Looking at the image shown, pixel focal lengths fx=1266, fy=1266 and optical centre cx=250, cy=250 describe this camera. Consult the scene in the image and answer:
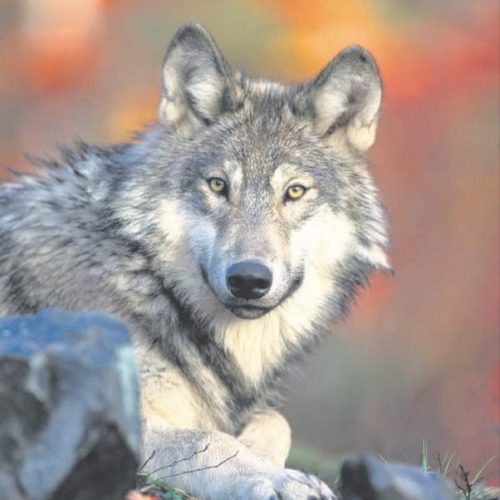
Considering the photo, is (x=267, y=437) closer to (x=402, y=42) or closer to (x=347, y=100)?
(x=347, y=100)

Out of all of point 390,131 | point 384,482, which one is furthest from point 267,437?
point 390,131

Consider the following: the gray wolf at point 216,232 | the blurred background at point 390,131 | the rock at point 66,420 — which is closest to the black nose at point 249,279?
the gray wolf at point 216,232

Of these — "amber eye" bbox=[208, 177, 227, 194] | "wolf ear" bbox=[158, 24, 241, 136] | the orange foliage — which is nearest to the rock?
"amber eye" bbox=[208, 177, 227, 194]

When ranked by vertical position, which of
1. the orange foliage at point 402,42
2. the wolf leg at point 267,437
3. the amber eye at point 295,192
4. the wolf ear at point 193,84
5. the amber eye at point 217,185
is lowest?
the wolf leg at point 267,437

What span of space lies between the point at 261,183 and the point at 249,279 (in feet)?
1.74

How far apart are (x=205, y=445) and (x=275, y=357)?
105cm

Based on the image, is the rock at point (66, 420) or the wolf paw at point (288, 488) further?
the wolf paw at point (288, 488)

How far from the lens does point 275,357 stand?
5633 millimetres

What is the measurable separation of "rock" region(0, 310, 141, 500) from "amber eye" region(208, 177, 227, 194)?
2032mm

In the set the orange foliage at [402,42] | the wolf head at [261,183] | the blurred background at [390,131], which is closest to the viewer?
the wolf head at [261,183]

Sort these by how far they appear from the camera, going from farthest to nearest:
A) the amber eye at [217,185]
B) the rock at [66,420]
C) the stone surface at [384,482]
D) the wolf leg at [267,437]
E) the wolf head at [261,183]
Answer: the wolf leg at [267,437] → the amber eye at [217,185] → the wolf head at [261,183] → the stone surface at [384,482] → the rock at [66,420]

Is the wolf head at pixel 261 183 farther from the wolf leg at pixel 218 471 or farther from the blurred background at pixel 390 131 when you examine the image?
the blurred background at pixel 390 131

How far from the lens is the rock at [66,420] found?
323 cm

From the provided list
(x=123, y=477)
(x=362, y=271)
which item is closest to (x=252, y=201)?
(x=362, y=271)
